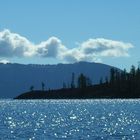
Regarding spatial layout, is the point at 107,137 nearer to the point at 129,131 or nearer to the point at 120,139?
the point at 120,139

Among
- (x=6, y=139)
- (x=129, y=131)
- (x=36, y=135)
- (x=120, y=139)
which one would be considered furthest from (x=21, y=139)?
(x=129, y=131)

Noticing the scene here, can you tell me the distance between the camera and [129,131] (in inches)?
3848

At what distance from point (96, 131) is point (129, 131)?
5828mm

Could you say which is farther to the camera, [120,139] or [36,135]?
[36,135]

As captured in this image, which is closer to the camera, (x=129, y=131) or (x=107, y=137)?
(x=107, y=137)

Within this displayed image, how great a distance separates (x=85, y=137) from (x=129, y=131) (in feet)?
44.6

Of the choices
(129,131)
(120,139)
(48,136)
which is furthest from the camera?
(129,131)

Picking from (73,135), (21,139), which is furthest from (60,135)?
(21,139)

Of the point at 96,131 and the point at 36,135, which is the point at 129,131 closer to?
the point at 96,131

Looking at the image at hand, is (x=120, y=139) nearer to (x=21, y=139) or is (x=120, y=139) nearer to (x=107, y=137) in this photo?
(x=107, y=137)

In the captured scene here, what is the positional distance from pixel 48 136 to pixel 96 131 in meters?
11.5

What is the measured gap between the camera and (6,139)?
85375mm

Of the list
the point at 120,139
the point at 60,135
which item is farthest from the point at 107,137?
the point at 60,135

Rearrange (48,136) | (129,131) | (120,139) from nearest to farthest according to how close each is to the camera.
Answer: (120,139)
(48,136)
(129,131)
